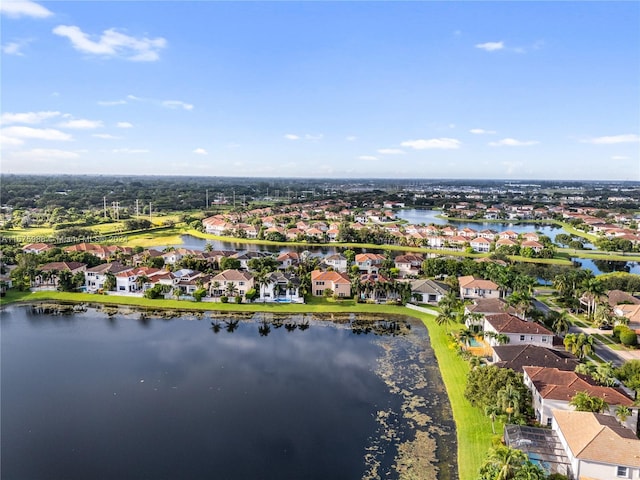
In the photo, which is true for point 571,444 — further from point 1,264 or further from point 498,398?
point 1,264

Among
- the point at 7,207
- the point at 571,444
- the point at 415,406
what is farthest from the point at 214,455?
the point at 7,207

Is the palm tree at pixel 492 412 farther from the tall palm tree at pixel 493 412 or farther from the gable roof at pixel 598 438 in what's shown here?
the gable roof at pixel 598 438

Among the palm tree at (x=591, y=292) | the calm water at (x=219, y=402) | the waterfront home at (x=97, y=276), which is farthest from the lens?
the waterfront home at (x=97, y=276)

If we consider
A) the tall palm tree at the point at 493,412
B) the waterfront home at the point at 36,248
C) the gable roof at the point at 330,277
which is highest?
A: the waterfront home at the point at 36,248

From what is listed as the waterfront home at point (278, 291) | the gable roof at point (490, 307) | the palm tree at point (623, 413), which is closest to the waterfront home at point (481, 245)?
the gable roof at point (490, 307)

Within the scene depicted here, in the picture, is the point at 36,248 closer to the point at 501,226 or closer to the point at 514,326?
the point at 514,326

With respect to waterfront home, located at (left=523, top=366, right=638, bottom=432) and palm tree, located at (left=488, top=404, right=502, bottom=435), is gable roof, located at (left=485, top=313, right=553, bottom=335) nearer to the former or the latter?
waterfront home, located at (left=523, top=366, right=638, bottom=432)

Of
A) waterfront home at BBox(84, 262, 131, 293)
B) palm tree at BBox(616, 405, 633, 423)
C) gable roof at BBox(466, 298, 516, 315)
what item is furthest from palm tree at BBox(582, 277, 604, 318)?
waterfront home at BBox(84, 262, 131, 293)
